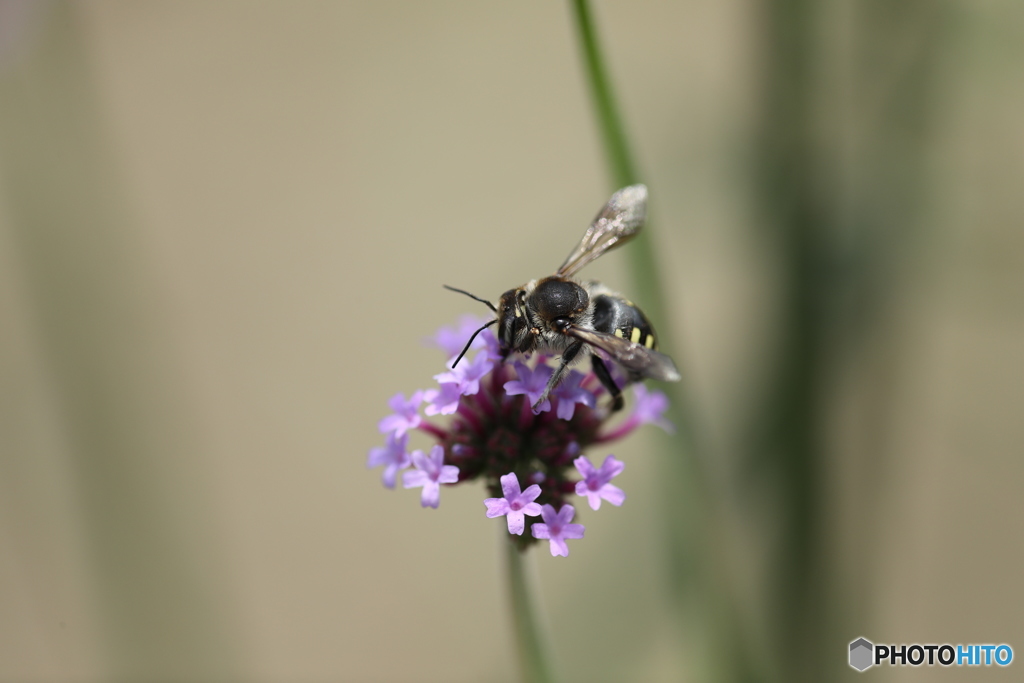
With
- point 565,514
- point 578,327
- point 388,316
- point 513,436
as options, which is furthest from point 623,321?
point 388,316

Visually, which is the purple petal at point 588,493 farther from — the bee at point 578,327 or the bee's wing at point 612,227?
the bee's wing at point 612,227

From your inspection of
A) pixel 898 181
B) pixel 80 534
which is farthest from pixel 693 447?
pixel 80 534

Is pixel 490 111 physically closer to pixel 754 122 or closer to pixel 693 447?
pixel 754 122

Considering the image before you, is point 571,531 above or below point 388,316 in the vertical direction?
above

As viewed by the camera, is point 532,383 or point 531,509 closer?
point 531,509

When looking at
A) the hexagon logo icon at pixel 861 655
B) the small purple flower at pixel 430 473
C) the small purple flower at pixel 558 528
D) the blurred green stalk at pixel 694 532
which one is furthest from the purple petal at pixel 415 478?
the hexagon logo icon at pixel 861 655

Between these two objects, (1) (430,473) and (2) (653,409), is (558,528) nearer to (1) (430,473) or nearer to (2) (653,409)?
(1) (430,473)

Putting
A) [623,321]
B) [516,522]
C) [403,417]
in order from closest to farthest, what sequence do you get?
[516,522] < [403,417] < [623,321]
